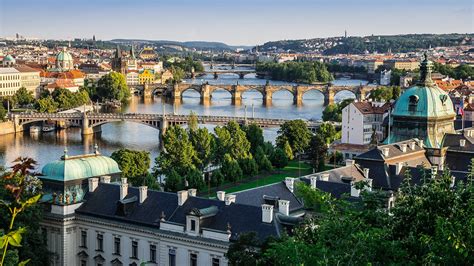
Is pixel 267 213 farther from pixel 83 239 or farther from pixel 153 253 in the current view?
pixel 83 239

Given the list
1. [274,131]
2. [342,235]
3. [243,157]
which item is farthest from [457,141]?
[274,131]

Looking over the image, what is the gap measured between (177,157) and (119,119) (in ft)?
121

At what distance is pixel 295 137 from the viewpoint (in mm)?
65500

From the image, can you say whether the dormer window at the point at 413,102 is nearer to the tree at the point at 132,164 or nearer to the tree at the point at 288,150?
the tree at the point at 132,164

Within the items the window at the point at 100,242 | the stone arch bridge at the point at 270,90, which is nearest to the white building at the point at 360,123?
the window at the point at 100,242

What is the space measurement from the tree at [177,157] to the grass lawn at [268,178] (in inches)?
125

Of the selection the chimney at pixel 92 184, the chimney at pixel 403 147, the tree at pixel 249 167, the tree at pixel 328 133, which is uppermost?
the chimney at pixel 403 147

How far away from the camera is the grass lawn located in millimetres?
49959

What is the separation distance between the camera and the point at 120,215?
2911 cm

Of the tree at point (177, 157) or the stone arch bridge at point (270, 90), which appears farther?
the stone arch bridge at point (270, 90)

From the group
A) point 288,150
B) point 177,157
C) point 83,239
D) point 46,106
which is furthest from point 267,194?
point 46,106

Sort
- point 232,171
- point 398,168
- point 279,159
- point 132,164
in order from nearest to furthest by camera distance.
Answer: point 398,168 < point 132,164 < point 232,171 < point 279,159

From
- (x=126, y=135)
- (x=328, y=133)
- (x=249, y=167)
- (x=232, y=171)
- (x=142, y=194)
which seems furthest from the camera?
(x=126, y=135)

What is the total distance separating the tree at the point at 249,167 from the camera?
5434 cm
